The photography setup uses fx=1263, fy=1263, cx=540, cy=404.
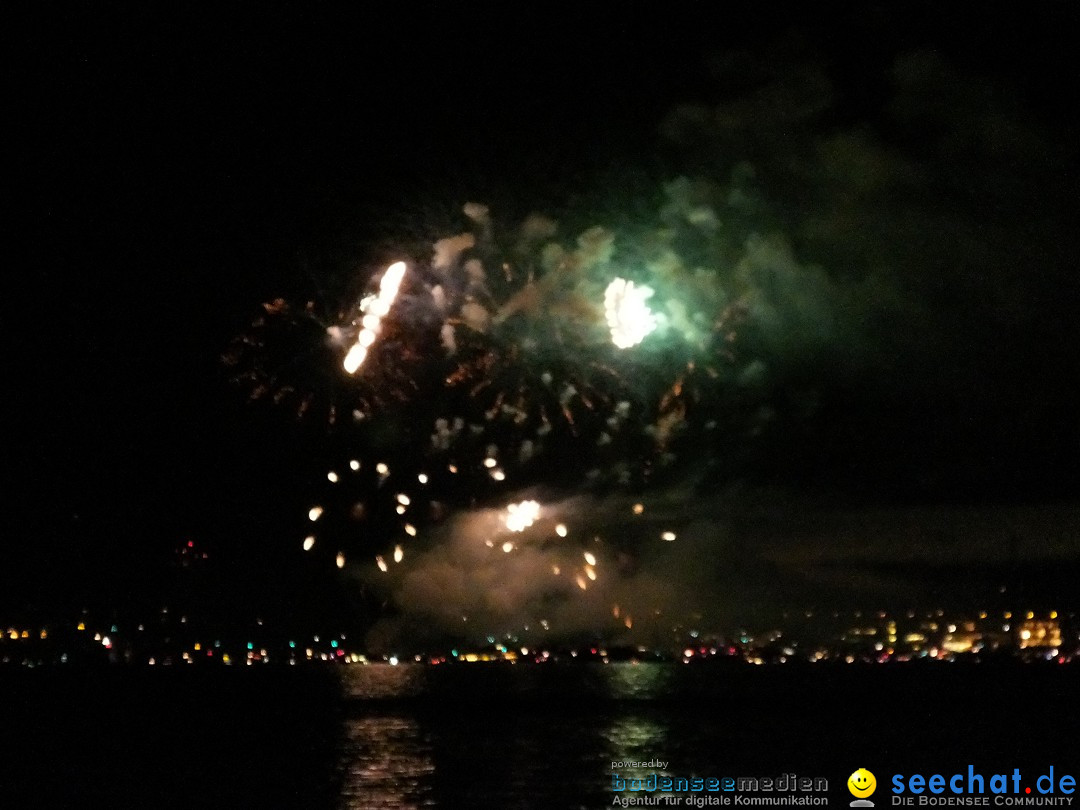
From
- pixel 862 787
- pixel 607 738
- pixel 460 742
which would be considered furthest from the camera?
pixel 607 738

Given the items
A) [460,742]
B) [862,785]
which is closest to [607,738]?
[460,742]

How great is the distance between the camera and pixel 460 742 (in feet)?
137

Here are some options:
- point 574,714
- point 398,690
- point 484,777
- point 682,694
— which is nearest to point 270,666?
point 398,690

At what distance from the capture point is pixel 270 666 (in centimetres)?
16425

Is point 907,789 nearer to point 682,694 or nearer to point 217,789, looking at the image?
point 217,789

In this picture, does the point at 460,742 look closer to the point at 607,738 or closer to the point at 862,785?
the point at 607,738

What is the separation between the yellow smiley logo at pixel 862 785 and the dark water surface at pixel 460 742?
308mm

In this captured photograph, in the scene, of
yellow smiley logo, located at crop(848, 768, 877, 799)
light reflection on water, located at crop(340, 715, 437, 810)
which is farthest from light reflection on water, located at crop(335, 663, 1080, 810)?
yellow smiley logo, located at crop(848, 768, 877, 799)

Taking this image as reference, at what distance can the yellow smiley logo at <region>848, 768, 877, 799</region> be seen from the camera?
24.8 m

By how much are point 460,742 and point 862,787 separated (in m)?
19.0

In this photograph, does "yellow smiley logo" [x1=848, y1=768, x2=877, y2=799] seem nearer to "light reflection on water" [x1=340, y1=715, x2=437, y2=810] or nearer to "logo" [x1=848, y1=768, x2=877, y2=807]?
"logo" [x1=848, y1=768, x2=877, y2=807]

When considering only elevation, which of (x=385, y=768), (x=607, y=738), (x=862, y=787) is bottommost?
(x=607, y=738)

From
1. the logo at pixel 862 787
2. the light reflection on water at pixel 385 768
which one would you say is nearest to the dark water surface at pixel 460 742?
the light reflection on water at pixel 385 768

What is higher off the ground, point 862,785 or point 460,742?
point 862,785
